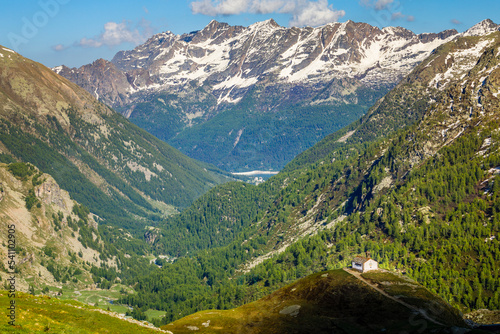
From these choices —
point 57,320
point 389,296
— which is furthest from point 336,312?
point 57,320

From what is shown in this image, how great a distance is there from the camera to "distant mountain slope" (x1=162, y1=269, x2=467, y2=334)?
12725cm

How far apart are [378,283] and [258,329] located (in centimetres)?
4217

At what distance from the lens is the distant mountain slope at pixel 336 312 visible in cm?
12725

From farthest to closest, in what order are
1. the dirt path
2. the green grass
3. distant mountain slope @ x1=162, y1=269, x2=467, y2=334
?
the dirt path
distant mountain slope @ x1=162, y1=269, x2=467, y2=334
the green grass

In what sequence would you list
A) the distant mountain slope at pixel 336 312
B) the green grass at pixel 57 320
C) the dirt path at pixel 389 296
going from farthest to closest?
1. the dirt path at pixel 389 296
2. the distant mountain slope at pixel 336 312
3. the green grass at pixel 57 320

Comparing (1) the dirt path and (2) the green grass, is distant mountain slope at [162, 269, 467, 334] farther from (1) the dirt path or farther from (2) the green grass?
(2) the green grass

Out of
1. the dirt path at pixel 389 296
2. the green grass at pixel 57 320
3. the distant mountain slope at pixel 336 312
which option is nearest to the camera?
the green grass at pixel 57 320

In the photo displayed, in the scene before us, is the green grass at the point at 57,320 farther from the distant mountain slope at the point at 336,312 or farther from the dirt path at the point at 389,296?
the dirt path at the point at 389,296

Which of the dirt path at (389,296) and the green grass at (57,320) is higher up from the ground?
the dirt path at (389,296)

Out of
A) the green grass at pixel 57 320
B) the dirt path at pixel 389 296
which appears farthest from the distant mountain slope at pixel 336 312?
the green grass at pixel 57 320

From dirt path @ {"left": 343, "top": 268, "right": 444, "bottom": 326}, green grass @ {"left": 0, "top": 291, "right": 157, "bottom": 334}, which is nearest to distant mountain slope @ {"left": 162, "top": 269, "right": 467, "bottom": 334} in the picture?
dirt path @ {"left": 343, "top": 268, "right": 444, "bottom": 326}

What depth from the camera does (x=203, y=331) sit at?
443ft

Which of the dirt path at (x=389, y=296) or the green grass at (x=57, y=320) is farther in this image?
the dirt path at (x=389, y=296)

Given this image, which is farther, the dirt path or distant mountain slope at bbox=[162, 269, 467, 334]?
the dirt path
